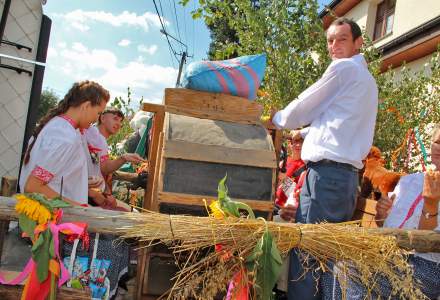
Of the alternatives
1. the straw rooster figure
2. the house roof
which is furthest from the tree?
the straw rooster figure

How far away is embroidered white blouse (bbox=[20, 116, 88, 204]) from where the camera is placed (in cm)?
249

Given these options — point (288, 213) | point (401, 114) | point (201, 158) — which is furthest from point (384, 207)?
point (401, 114)

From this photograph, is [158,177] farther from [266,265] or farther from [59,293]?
[266,265]

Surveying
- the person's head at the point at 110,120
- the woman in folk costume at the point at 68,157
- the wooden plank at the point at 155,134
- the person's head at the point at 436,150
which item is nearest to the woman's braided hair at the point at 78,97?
the woman in folk costume at the point at 68,157

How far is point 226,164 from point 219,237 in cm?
105

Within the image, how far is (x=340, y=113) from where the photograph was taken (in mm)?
2547

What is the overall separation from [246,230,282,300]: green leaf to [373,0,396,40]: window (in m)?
11.1

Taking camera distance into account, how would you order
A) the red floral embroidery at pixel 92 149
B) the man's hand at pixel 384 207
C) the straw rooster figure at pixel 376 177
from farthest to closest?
1. the red floral embroidery at pixel 92 149
2. the straw rooster figure at pixel 376 177
3. the man's hand at pixel 384 207

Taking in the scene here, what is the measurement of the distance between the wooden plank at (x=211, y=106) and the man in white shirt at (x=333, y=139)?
18.7 inches

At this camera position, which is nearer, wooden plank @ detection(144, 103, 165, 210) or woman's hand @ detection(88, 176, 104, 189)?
wooden plank @ detection(144, 103, 165, 210)

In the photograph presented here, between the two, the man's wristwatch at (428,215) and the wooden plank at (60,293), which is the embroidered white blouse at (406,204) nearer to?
the man's wristwatch at (428,215)

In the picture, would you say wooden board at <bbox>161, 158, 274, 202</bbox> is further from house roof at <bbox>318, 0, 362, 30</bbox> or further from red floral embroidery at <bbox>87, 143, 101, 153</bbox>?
house roof at <bbox>318, 0, 362, 30</bbox>

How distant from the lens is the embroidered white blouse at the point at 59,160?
249 centimetres

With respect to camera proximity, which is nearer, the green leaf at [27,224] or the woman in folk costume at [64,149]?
the green leaf at [27,224]
